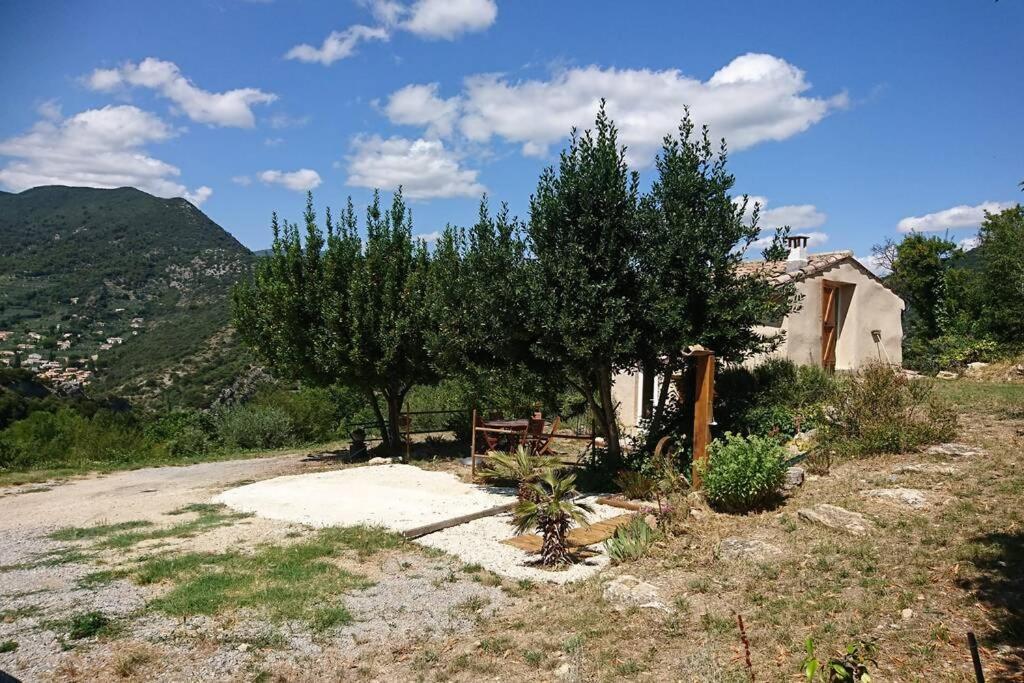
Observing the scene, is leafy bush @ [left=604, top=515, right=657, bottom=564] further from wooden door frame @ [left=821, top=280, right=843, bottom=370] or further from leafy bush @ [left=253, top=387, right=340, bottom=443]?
leafy bush @ [left=253, top=387, right=340, bottom=443]

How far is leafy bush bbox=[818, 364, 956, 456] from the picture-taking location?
872cm

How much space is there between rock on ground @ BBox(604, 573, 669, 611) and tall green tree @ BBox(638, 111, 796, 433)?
4.52 m

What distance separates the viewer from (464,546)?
312 inches

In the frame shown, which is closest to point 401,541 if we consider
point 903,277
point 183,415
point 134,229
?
point 183,415

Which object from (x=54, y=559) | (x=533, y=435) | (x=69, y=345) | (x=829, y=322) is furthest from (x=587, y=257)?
(x=69, y=345)

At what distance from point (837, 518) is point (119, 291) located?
67.0 metres

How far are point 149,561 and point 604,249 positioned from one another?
7.15 meters

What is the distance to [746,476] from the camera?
24.2 feet

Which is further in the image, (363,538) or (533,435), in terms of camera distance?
(533,435)

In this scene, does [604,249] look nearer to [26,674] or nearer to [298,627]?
[298,627]

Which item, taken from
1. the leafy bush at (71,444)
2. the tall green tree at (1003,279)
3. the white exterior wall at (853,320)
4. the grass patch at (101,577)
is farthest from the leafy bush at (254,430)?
the tall green tree at (1003,279)

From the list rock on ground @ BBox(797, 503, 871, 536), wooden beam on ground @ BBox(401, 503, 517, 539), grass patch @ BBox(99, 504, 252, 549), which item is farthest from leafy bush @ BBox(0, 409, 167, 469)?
rock on ground @ BBox(797, 503, 871, 536)

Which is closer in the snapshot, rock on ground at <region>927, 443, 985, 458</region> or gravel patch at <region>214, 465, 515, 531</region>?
rock on ground at <region>927, 443, 985, 458</region>

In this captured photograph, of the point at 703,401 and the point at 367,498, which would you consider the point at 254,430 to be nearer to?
the point at 367,498
